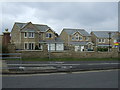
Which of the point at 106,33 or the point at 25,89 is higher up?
the point at 106,33

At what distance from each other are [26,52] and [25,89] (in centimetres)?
1824

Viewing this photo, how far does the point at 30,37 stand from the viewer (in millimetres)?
44656

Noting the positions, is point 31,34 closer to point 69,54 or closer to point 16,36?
point 16,36

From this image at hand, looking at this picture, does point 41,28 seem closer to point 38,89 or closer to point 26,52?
point 26,52

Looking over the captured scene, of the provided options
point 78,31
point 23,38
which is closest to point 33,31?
point 23,38

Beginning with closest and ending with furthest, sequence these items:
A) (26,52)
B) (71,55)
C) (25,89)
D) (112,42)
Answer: (25,89), (26,52), (71,55), (112,42)

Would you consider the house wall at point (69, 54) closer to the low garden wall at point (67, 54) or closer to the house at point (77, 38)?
the low garden wall at point (67, 54)

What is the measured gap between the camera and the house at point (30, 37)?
44031 mm

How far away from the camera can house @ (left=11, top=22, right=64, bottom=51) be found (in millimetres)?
44031

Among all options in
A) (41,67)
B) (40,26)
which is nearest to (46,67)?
(41,67)

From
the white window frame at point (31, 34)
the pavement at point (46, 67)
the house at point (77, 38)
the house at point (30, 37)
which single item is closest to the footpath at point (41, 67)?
the pavement at point (46, 67)

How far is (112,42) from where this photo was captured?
65188 millimetres

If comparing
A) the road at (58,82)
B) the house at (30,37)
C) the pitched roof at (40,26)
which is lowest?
the road at (58,82)

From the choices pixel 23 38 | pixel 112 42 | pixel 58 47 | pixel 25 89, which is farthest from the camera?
pixel 112 42
